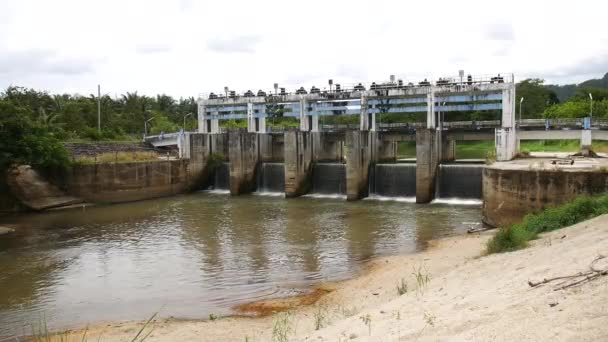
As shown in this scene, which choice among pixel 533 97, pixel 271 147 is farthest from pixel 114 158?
pixel 533 97

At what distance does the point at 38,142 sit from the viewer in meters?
30.6

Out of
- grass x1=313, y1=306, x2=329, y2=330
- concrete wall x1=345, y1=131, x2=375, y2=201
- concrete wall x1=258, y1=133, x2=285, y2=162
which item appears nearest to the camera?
grass x1=313, y1=306, x2=329, y2=330

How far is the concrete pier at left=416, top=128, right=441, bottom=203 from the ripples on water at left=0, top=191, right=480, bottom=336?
54.3 inches

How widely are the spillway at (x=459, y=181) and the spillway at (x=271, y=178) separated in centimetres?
1149

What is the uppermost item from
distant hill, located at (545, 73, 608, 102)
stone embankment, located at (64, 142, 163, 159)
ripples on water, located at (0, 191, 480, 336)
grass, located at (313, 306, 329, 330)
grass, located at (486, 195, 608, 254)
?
distant hill, located at (545, 73, 608, 102)

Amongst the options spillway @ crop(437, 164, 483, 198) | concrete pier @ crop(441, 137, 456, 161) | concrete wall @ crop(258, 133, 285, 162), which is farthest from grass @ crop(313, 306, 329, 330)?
concrete wall @ crop(258, 133, 285, 162)

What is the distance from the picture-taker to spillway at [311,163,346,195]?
36125mm

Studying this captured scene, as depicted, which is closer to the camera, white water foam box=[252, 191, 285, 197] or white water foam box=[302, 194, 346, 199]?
white water foam box=[302, 194, 346, 199]

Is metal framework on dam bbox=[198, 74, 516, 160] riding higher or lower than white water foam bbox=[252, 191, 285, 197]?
higher

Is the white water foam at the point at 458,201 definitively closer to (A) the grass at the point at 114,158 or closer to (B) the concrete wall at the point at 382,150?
(B) the concrete wall at the point at 382,150

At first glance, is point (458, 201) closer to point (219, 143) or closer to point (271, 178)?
point (271, 178)

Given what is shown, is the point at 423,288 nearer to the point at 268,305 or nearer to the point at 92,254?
the point at 268,305

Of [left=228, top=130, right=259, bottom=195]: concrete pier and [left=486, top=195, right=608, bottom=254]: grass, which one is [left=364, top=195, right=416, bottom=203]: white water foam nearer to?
[left=228, top=130, right=259, bottom=195]: concrete pier

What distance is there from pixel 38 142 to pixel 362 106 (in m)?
20.4
